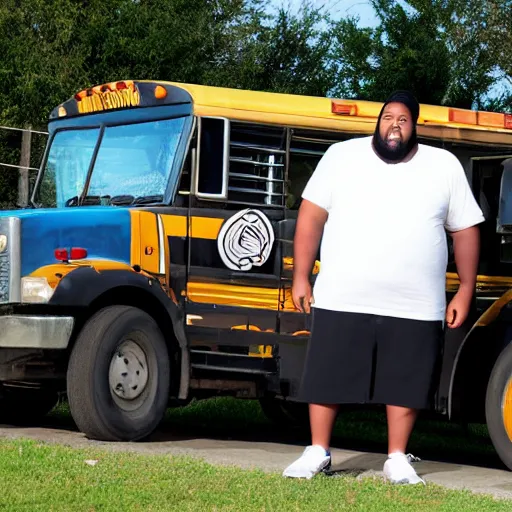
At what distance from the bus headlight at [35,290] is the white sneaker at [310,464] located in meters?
2.39

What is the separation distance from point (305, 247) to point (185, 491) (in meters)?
1.43

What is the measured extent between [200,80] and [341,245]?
93.4 feet

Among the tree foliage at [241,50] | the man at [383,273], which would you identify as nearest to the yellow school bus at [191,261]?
the man at [383,273]

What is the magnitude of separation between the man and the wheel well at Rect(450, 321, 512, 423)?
1.37 meters

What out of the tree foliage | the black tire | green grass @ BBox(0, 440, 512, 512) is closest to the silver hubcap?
green grass @ BBox(0, 440, 512, 512)

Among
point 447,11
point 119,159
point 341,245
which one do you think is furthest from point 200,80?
point 341,245

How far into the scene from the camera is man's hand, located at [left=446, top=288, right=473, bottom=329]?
297 inches

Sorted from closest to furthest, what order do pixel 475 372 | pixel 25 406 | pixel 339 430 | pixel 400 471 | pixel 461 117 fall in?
1. pixel 400 471
2. pixel 475 372
3. pixel 461 117
4. pixel 25 406
5. pixel 339 430

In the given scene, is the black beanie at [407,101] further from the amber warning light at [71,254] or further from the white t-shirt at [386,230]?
the amber warning light at [71,254]

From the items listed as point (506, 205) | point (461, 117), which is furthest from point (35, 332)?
point (461, 117)

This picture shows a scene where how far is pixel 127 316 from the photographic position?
935 cm

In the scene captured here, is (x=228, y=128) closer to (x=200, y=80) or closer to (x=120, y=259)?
(x=120, y=259)

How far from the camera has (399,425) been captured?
7531 millimetres

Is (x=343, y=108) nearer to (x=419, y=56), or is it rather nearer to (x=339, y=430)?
(x=339, y=430)
